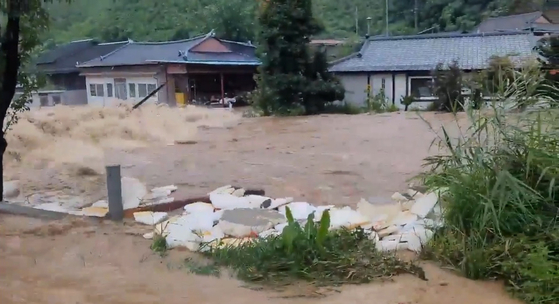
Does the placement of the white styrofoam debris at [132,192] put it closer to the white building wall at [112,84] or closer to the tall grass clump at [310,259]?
the tall grass clump at [310,259]

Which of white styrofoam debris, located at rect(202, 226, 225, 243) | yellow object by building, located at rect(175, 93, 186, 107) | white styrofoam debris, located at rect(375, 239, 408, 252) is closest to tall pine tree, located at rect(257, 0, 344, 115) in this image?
yellow object by building, located at rect(175, 93, 186, 107)

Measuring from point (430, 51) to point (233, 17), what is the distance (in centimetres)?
1329

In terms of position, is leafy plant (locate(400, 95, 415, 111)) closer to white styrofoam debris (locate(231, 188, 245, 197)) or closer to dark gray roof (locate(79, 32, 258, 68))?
dark gray roof (locate(79, 32, 258, 68))

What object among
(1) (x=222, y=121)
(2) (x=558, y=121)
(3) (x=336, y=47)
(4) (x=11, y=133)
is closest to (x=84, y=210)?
(2) (x=558, y=121)

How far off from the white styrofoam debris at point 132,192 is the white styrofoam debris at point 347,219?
7.01 ft

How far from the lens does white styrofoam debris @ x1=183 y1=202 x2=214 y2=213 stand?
230 inches

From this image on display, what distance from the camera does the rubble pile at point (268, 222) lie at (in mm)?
4438

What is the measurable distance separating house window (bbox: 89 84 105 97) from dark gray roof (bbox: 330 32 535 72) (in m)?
10.8

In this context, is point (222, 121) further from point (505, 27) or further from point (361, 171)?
point (505, 27)

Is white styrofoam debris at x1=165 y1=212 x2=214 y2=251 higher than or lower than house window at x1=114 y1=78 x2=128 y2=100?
higher

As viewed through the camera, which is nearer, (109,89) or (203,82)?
(203,82)

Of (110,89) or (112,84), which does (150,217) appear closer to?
(112,84)

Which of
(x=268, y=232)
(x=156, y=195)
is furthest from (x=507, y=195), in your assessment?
(x=156, y=195)

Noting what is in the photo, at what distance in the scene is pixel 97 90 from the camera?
27.3 metres
